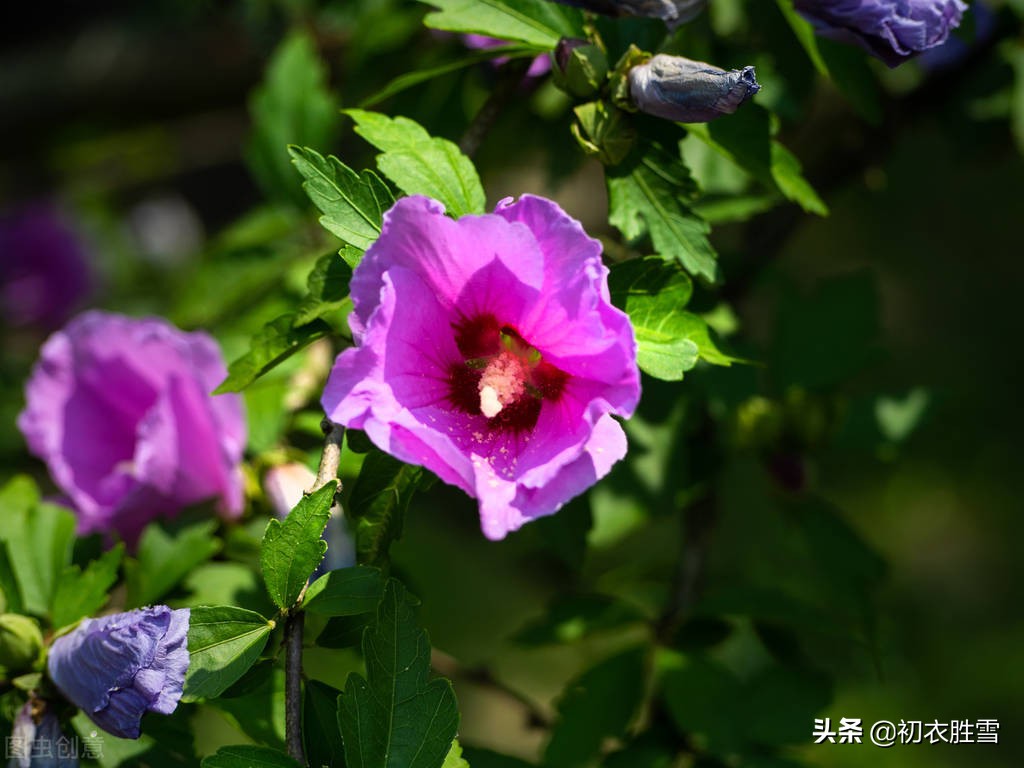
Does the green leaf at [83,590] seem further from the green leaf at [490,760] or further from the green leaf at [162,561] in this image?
the green leaf at [490,760]

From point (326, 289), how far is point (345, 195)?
0.09m

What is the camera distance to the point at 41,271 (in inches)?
105

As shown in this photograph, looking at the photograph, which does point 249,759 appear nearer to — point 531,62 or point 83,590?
point 83,590

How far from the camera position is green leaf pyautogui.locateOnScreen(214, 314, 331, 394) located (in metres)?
0.97

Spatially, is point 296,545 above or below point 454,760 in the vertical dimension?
above

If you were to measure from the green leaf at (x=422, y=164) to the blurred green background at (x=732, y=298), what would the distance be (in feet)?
1.31

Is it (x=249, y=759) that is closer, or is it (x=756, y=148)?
(x=249, y=759)

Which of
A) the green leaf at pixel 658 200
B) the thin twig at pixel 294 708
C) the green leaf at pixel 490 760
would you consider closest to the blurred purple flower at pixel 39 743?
the thin twig at pixel 294 708

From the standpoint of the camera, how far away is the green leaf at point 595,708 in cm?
131

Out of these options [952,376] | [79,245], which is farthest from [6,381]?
[952,376]

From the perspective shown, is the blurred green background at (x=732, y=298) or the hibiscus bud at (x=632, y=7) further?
the blurred green background at (x=732, y=298)

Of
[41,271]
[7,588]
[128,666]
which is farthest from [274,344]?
[41,271]

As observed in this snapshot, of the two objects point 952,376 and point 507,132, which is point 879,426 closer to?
point 507,132

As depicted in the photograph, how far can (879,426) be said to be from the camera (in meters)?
1.53
